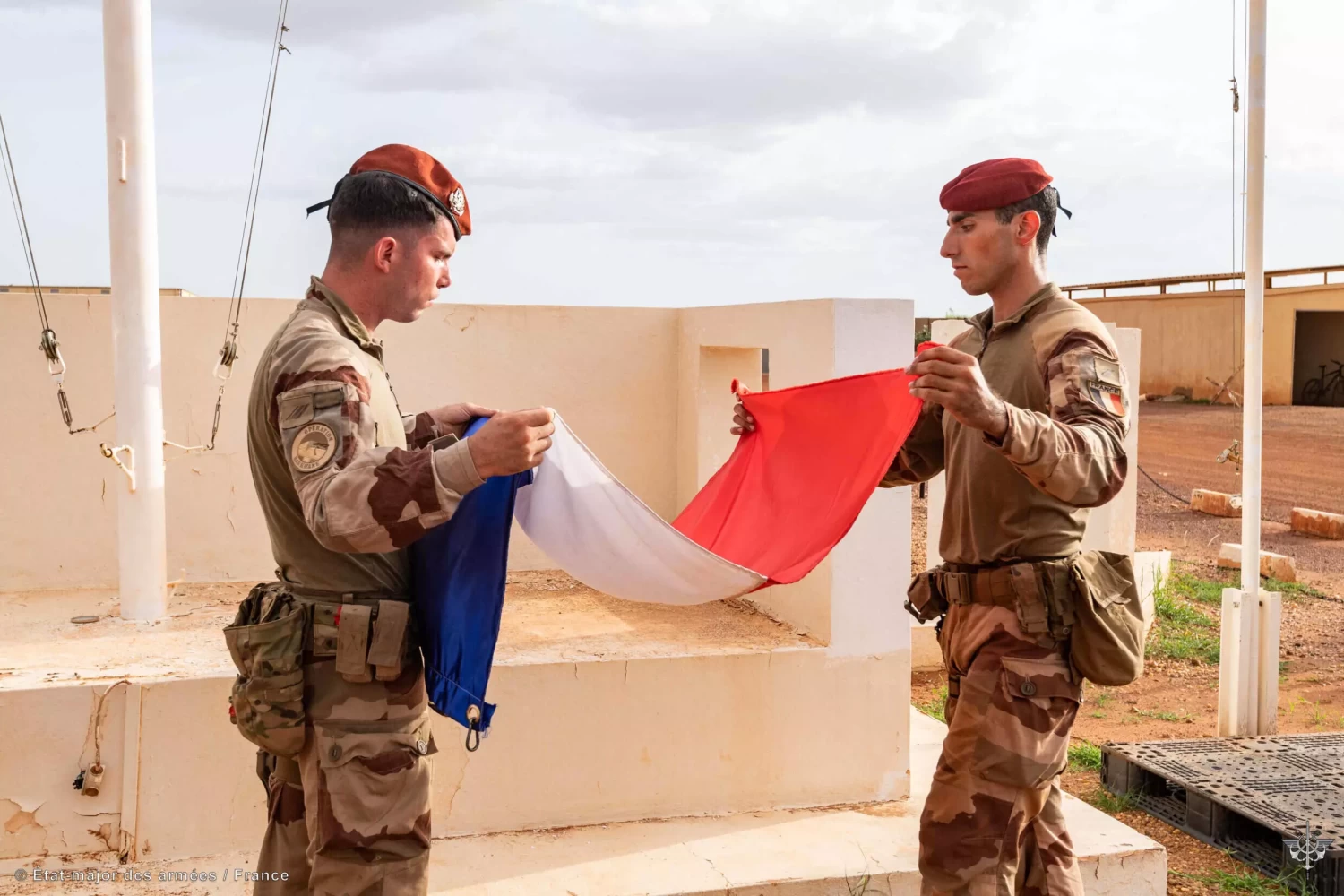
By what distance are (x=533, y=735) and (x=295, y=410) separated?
2346 millimetres

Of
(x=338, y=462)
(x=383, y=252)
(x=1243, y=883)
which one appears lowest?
(x=1243, y=883)

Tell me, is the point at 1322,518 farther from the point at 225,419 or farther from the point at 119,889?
the point at 119,889

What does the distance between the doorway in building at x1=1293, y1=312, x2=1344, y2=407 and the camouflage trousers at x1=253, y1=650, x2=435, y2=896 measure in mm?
21489

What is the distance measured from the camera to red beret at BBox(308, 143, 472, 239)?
96.0 inches

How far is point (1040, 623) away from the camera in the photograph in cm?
271

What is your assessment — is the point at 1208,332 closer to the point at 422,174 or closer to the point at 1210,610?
the point at 1210,610

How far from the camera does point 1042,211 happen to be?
9.39ft

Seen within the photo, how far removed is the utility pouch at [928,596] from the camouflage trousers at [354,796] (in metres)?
1.30

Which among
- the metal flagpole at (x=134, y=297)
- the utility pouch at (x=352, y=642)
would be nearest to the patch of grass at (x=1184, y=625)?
the metal flagpole at (x=134, y=297)

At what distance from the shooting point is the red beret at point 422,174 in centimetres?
244

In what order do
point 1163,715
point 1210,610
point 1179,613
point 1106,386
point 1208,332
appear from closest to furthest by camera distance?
point 1106,386 → point 1163,715 → point 1179,613 → point 1210,610 → point 1208,332

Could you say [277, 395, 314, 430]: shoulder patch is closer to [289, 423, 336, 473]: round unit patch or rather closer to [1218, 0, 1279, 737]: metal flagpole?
[289, 423, 336, 473]: round unit patch

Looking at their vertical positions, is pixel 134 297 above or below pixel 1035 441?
above

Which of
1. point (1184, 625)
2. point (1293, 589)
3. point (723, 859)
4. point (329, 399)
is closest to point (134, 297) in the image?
point (329, 399)
